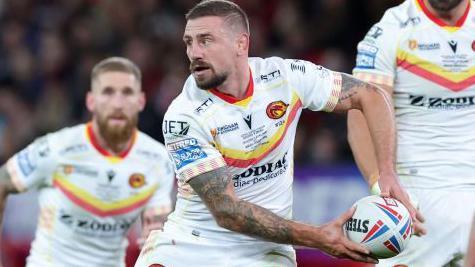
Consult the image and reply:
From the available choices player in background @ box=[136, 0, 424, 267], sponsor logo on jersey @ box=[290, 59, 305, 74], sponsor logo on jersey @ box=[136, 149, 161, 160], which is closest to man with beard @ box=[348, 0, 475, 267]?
player in background @ box=[136, 0, 424, 267]

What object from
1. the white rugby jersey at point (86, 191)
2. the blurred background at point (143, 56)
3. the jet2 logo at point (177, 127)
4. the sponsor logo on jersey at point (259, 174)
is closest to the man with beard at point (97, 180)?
the white rugby jersey at point (86, 191)

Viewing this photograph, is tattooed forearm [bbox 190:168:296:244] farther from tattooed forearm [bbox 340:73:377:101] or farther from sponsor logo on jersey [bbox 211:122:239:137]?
tattooed forearm [bbox 340:73:377:101]

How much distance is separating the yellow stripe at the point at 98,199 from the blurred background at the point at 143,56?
2753mm

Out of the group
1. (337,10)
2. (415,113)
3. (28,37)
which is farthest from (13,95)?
(415,113)

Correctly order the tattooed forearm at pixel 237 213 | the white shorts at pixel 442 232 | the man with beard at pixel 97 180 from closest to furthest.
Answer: the tattooed forearm at pixel 237 213 < the white shorts at pixel 442 232 < the man with beard at pixel 97 180

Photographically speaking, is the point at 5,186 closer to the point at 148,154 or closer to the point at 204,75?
the point at 148,154

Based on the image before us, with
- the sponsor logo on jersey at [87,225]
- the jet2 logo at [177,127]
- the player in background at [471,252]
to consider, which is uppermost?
the jet2 logo at [177,127]

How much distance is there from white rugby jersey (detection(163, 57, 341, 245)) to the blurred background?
425 cm

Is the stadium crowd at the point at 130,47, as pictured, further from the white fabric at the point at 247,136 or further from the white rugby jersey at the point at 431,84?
the white fabric at the point at 247,136

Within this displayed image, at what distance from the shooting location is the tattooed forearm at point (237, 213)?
574 centimetres

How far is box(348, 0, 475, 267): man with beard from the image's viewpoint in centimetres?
659

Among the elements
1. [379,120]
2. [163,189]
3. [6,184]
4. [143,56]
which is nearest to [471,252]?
[379,120]

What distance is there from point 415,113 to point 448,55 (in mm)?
393

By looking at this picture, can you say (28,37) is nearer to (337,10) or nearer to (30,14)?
(30,14)
